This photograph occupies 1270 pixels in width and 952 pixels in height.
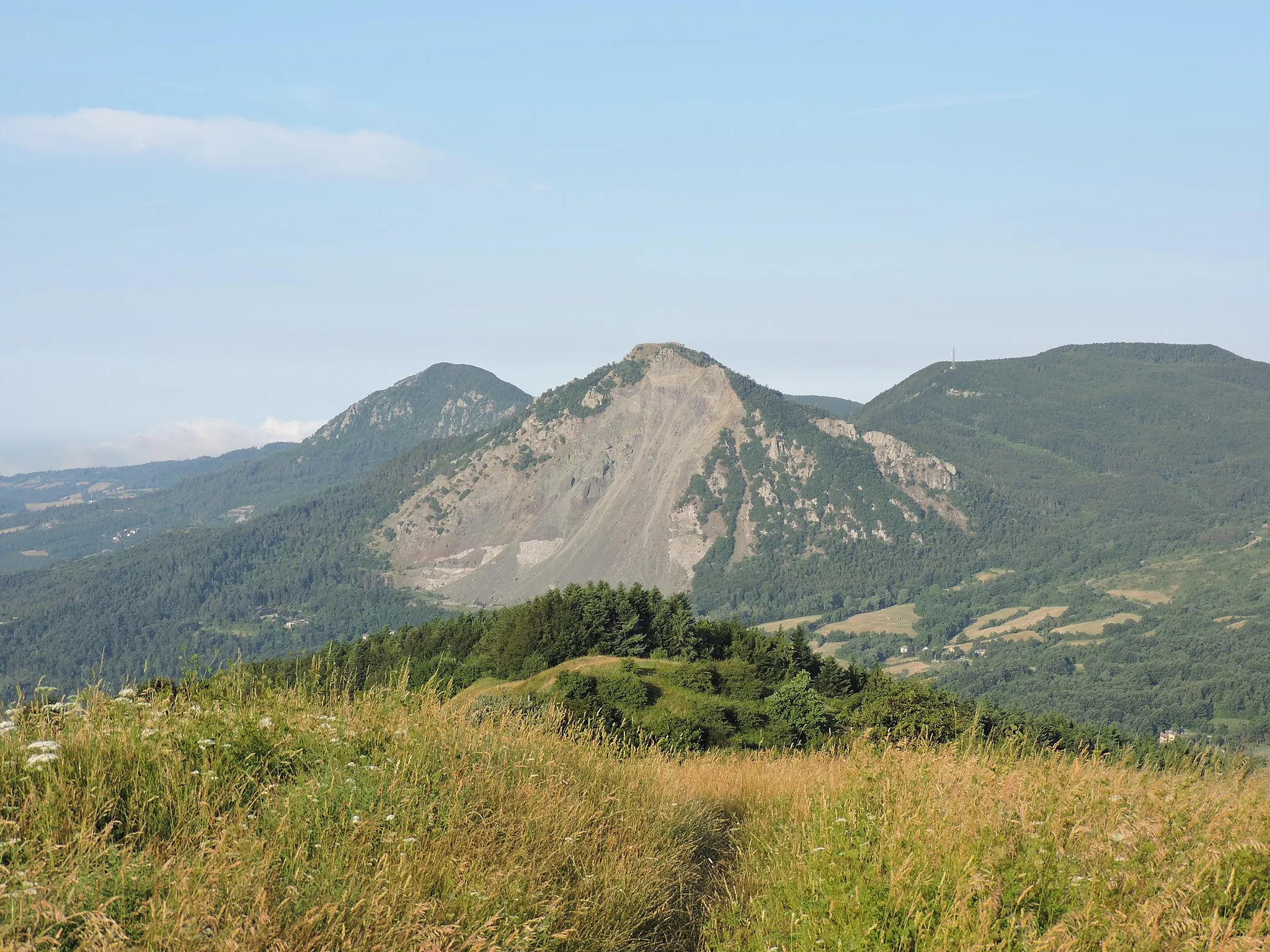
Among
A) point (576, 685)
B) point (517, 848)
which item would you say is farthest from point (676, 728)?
point (517, 848)

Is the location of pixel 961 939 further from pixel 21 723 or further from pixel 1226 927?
pixel 21 723

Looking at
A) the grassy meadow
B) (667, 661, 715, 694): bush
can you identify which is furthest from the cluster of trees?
the grassy meadow

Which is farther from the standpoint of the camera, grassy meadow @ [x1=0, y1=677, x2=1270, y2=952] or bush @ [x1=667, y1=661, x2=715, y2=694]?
bush @ [x1=667, y1=661, x2=715, y2=694]

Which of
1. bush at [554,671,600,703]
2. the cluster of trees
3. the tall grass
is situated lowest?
the cluster of trees

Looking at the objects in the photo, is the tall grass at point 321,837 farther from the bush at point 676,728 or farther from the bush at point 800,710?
the bush at point 800,710

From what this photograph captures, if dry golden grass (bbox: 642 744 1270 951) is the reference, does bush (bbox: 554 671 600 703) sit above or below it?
below

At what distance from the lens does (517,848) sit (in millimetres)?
7195

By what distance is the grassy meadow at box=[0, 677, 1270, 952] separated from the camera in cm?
581

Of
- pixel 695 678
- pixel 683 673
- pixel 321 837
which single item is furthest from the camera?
pixel 683 673

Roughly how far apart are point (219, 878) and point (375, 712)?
3.32 m

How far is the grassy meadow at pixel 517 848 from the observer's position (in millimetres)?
5812

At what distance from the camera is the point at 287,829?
652 centimetres

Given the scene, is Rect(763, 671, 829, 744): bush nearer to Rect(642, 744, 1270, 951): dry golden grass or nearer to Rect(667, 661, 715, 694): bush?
Rect(667, 661, 715, 694): bush

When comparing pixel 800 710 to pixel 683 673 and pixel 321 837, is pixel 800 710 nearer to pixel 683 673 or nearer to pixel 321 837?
pixel 683 673
